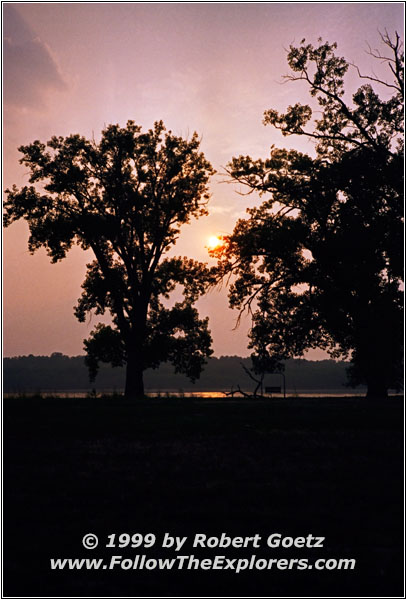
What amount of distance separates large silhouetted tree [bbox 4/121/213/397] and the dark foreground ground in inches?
791

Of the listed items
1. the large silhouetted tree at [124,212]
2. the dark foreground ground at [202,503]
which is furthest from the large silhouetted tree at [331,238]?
the dark foreground ground at [202,503]

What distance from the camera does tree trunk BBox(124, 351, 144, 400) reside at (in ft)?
97.9

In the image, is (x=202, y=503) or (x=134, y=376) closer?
(x=202, y=503)

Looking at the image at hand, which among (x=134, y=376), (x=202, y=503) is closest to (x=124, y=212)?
(x=134, y=376)

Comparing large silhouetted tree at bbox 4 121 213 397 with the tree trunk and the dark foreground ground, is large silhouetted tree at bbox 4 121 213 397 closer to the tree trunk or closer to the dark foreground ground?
the tree trunk

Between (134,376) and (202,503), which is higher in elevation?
(202,503)

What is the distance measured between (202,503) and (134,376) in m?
25.2

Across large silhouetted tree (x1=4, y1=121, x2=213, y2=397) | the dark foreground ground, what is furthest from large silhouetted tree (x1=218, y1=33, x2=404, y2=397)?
the dark foreground ground

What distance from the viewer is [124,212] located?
30469 millimetres

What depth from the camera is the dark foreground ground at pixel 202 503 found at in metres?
3.88

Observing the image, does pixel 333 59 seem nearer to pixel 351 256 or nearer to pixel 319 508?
pixel 351 256

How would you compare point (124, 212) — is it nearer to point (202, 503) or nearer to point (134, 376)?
point (134, 376)

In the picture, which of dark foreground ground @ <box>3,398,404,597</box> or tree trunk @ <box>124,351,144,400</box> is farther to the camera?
tree trunk @ <box>124,351,144,400</box>

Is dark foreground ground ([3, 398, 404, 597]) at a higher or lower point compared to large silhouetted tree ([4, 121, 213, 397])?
lower
